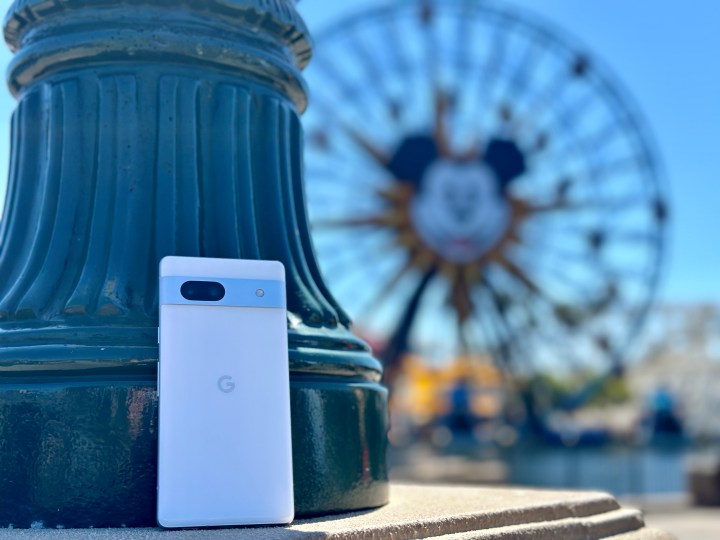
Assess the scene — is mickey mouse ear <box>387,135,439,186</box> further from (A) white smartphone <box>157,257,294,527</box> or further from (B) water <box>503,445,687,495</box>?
(A) white smartphone <box>157,257,294,527</box>

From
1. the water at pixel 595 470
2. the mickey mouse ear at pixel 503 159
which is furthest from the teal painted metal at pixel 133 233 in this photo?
the mickey mouse ear at pixel 503 159

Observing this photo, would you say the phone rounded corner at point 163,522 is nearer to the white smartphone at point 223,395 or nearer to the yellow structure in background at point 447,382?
the white smartphone at point 223,395

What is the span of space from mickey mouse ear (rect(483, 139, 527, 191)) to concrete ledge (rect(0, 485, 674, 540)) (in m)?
16.9

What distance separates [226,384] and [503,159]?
18059 mm

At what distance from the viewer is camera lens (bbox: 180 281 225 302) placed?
75.2 inches

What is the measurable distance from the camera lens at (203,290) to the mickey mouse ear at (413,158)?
55.6 ft

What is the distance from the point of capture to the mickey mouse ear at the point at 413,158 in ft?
61.7

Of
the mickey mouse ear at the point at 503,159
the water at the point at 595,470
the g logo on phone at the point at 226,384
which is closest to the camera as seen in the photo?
the g logo on phone at the point at 226,384

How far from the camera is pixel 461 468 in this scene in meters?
18.5

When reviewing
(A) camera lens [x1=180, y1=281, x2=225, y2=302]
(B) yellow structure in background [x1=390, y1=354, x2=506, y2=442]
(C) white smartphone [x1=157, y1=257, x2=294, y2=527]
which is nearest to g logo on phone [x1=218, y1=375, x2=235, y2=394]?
(C) white smartphone [x1=157, y1=257, x2=294, y2=527]

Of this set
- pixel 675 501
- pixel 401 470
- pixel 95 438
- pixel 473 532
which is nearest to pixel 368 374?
pixel 473 532

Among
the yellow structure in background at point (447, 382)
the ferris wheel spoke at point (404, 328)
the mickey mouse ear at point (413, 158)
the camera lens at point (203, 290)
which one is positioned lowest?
the camera lens at point (203, 290)

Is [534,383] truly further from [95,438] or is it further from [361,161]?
[95,438]

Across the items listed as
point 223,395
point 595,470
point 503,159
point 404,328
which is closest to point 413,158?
point 503,159
